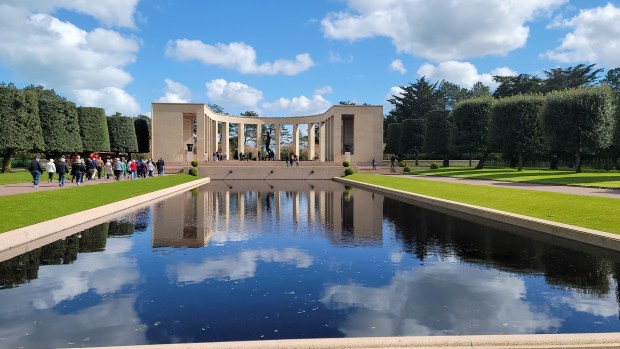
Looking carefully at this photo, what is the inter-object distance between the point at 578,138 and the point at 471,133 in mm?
13473

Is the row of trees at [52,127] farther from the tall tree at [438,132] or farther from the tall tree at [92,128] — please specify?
the tall tree at [438,132]

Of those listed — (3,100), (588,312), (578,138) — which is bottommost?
(588,312)

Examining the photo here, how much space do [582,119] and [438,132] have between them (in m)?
21.9

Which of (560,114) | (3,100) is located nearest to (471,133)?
(560,114)

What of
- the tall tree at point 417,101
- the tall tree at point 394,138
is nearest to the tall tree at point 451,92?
the tall tree at point 417,101

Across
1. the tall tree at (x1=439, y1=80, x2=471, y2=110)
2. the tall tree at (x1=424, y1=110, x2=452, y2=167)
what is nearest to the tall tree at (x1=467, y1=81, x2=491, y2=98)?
the tall tree at (x1=439, y1=80, x2=471, y2=110)

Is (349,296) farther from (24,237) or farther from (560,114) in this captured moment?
(560,114)

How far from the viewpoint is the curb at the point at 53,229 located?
30.2 feet

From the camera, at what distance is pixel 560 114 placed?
124 ft

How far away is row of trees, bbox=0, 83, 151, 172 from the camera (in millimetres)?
36812

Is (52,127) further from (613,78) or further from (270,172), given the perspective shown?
(613,78)

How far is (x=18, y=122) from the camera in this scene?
37.5 metres

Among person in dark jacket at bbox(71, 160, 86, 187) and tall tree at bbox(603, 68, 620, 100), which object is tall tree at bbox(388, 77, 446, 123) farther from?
person in dark jacket at bbox(71, 160, 86, 187)

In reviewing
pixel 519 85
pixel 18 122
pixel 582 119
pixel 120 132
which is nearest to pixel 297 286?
pixel 582 119
